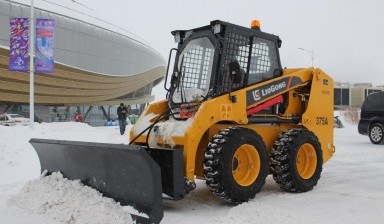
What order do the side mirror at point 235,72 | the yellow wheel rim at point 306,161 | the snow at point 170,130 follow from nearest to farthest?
the snow at point 170,130, the side mirror at point 235,72, the yellow wheel rim at point 306,161

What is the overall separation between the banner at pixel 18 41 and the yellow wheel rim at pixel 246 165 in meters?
19.3

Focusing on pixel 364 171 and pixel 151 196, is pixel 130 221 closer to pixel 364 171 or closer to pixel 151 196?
pixel 151 196

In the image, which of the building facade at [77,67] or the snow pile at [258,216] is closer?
the snow pile at [258,216]

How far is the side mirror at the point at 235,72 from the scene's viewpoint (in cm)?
596

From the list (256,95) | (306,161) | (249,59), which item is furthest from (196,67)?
(306,161)

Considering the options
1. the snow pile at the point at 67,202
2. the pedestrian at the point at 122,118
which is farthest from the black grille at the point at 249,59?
the pedestrian at the point at 122,118

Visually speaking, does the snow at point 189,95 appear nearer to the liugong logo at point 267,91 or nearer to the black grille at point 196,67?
the black grille at point 196,67

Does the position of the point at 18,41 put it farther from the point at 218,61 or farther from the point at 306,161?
the point at 306,161

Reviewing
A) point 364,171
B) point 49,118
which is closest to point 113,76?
point 49,118

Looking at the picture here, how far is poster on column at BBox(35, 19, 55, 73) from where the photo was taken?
73.4 feet

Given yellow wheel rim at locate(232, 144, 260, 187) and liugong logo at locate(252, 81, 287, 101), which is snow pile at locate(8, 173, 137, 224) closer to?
Answer: yellow wheel rim at locate(232, 144, 260, 187)

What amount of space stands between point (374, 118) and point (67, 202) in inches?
518

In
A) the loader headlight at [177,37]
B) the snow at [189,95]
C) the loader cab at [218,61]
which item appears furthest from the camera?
the loader headlight at [177,37]

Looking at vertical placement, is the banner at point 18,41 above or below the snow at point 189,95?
above
